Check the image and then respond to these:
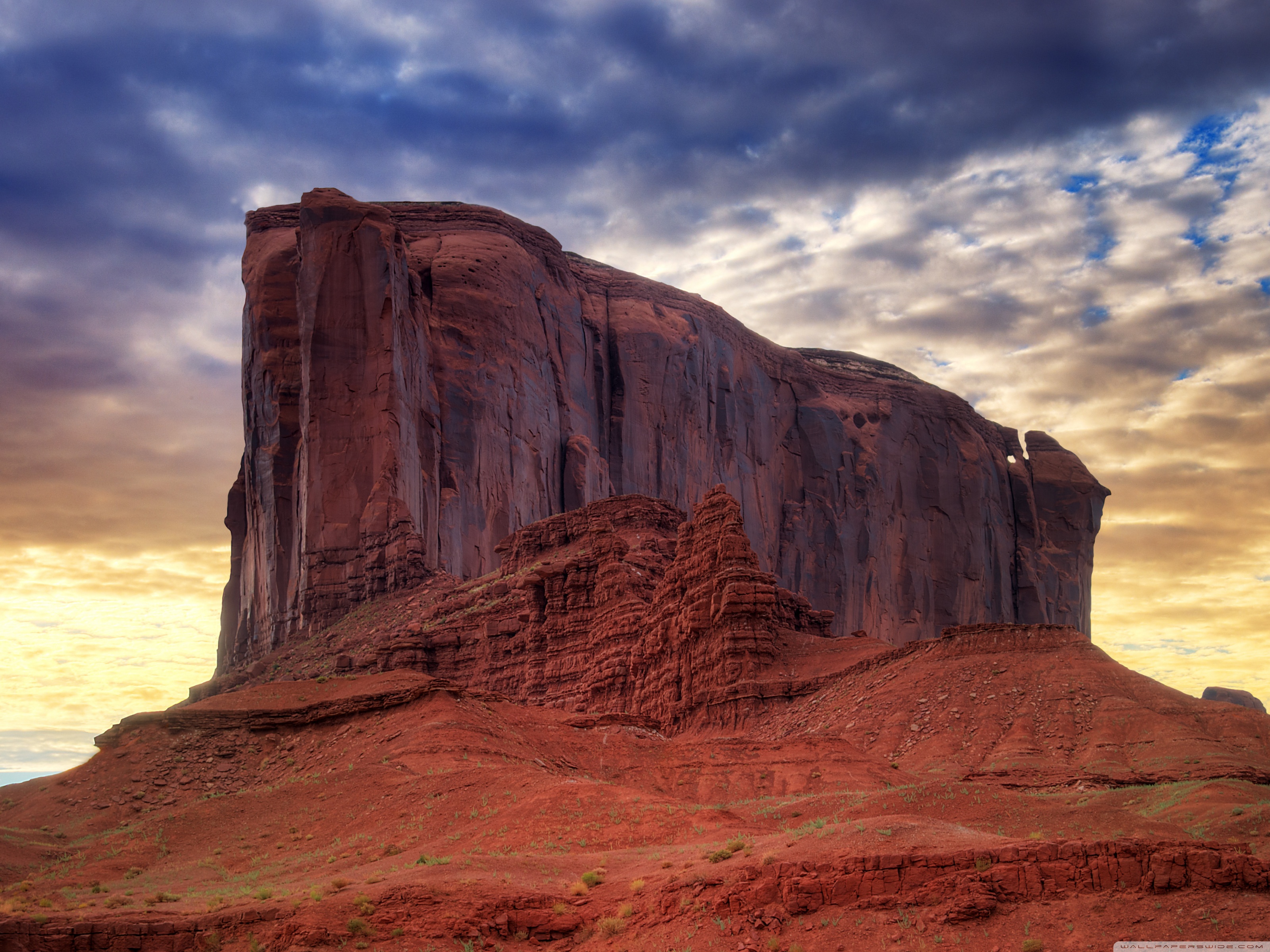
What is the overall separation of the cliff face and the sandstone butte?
400 mm

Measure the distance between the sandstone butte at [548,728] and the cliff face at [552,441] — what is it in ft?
1.31

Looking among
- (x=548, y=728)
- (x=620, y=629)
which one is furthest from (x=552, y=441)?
(x=548, y=728)

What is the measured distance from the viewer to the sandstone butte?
19031 mm

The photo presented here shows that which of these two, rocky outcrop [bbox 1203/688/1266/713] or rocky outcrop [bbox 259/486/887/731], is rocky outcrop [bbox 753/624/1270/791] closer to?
rocky outcrop [bbox 259/486/887/731]

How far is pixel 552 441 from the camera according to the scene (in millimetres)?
95188

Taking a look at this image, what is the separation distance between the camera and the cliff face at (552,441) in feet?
262

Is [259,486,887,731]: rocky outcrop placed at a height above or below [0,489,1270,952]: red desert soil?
above

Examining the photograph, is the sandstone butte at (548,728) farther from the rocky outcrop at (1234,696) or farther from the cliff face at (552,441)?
the rocky outcrop at (1234,696)

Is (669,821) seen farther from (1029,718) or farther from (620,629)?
(620,629)

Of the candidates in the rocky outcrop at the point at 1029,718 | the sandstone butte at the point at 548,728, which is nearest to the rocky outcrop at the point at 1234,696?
the sandstone butte at the point at 548,728

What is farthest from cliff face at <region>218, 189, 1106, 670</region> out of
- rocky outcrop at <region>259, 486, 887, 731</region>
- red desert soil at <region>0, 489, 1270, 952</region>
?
red desert soil at <region>0, 489, 1270, 952</region>

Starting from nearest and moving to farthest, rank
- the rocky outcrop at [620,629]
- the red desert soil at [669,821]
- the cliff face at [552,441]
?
the red desert soil at [669,821] → the rocky outcrop at [620,629] → the cliff face at [552,441]

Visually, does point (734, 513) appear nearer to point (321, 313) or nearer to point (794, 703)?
point (794, 703)

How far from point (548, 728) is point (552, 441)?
5742 cm
